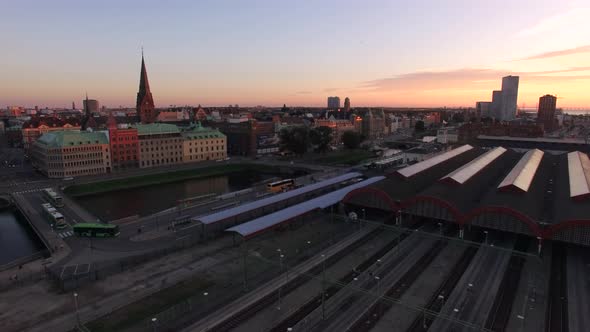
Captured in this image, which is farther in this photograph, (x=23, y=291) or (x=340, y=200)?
(x=340, y=200)

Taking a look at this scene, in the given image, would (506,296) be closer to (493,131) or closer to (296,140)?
(296,140)

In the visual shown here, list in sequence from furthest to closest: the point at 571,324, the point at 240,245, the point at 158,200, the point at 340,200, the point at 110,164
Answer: the point at 110,164 < the point at 158,200 < the point at 340,200 < the point at 240,245 < the point at 571,324

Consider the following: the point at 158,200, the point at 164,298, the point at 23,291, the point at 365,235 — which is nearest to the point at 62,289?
the point at 23,291

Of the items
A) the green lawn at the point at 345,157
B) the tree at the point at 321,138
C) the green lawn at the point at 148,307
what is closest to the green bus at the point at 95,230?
the green lawn at the point at 148,307

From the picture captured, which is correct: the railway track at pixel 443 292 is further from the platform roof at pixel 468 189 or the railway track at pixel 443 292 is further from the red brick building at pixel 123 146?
the red brick building at pixel 123 146

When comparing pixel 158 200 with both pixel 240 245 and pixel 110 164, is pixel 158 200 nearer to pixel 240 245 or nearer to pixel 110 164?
pixel 110 164
